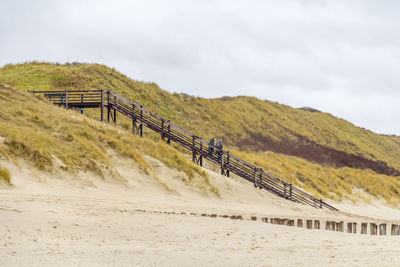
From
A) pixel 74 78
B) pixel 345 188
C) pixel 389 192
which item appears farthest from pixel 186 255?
pixel 74 78

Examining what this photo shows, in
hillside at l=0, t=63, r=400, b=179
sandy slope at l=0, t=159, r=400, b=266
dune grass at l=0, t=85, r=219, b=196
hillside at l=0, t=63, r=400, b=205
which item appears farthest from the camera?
hillside at l=0, t=63, r=400, b=179

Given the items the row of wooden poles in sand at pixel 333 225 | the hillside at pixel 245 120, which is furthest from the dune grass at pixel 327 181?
the row of wooden poles in sand at pixel 333 225

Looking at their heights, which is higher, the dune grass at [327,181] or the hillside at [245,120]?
the hillside at [245,120]

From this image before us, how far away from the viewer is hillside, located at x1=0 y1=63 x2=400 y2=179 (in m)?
56.1

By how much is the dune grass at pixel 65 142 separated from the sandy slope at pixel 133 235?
1144 millimetres

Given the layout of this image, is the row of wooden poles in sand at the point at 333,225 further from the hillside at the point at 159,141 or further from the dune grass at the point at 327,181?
the dune grass at the point at 327,181

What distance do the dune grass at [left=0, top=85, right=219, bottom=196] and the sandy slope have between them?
1.14 metres

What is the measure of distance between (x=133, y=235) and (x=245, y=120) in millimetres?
57254

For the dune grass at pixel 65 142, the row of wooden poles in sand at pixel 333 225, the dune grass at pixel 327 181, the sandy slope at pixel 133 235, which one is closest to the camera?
the sandy slope at pixel 133 235

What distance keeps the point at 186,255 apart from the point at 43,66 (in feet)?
170

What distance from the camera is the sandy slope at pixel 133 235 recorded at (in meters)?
11.8

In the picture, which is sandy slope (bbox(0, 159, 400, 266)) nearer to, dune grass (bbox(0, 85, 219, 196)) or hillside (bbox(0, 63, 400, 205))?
dune grass (bbox(0, 85, 219, 196))

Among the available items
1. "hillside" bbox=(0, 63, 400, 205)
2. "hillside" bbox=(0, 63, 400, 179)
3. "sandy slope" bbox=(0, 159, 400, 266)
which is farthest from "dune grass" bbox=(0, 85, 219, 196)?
"hillside" bbox=(0, 63, 400, 179)

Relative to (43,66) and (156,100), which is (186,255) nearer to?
(156,100)
